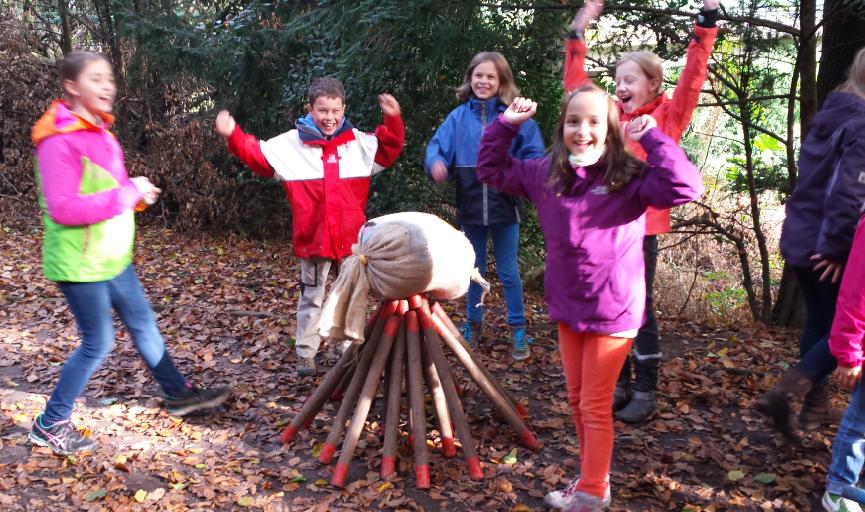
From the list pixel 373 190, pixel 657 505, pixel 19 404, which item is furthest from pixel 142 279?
pixel 657 505

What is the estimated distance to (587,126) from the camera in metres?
2.95

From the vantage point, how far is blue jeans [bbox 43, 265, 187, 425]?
3680 millimetres

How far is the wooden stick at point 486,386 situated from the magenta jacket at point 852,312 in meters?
1.55

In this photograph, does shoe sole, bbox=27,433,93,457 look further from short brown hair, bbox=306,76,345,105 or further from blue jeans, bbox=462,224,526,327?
blue jeans, bbox=462,224,526,327

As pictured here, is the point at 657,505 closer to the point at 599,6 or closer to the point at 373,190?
the point at 599,6

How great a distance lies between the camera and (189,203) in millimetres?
9789

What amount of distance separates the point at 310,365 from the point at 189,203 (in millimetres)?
5697

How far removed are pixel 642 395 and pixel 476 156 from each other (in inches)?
72.4

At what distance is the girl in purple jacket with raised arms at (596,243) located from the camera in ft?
9.68

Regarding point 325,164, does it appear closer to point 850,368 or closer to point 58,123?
point 58,123

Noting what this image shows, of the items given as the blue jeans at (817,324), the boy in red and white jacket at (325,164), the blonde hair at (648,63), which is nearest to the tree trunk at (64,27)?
the boy in red and white jacket at (325,164)

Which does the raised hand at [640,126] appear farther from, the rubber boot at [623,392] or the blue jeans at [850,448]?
the rubber boot at [623,392]

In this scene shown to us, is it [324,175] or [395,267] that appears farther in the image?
[324,175]

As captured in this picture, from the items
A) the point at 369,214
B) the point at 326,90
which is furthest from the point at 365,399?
the point at 369,214
